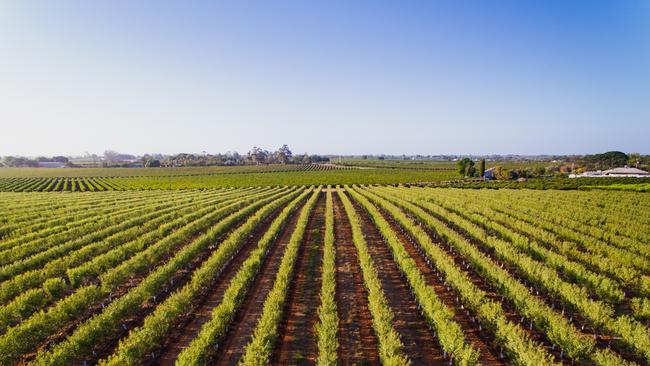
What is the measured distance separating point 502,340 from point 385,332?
3.65 m

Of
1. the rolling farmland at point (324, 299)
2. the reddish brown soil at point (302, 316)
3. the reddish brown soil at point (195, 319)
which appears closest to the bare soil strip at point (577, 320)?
the rolling farmland at point (324, 299)

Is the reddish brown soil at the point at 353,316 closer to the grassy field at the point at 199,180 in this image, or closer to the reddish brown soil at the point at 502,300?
the reddish brown soil at the point at 502,300

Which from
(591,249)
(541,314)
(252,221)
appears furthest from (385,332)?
(252,221)

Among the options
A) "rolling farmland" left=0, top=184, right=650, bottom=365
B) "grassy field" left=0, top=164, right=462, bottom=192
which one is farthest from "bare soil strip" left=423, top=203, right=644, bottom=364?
"grassy field" left=0, top=164, right=462, bottom=192

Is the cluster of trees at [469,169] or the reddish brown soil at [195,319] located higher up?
the cluster of trees at [469,169]

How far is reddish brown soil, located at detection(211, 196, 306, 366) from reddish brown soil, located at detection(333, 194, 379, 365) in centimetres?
328

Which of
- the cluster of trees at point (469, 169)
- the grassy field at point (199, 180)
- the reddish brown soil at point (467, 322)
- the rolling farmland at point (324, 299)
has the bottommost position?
the reddish brown soil at point (467, 322)

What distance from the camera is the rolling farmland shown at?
9242 millimetres

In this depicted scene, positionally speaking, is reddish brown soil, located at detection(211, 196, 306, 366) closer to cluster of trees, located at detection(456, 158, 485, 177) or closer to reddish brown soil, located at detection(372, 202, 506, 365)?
reddish brown soil, located at detection(372, 202, 506, 365)

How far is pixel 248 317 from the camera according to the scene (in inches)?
473

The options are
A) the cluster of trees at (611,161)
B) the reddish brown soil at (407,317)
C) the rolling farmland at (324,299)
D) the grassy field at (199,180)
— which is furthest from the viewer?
the cluster of trees at (611,161)

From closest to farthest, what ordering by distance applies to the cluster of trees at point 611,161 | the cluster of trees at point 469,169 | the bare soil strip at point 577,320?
the bare soil strip at point 577,320 → the cluster of trees at point 469,169 → the cluster of trees at point 611,161

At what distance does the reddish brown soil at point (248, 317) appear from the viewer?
9.86 meters

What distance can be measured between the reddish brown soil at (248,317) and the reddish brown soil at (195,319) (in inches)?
49.3
